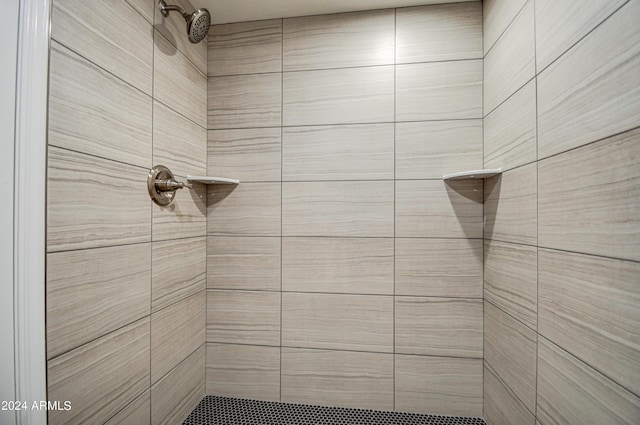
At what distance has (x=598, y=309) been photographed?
755mm

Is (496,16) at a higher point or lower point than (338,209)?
higher

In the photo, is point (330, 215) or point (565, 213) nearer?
point (565, 213)

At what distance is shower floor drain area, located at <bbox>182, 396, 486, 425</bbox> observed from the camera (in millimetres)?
1438

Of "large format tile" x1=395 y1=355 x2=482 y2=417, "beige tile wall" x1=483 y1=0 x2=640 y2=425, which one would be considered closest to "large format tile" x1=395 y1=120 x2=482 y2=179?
"beige tile wall" x1=483 y1=0 x2=640 y2=425

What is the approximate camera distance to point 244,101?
64.6 inches

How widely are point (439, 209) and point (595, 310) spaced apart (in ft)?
2.57

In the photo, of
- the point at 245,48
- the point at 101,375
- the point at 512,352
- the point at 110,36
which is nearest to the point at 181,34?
the point at 245,48

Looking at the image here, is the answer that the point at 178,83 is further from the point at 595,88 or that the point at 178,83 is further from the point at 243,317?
the point at 595,88

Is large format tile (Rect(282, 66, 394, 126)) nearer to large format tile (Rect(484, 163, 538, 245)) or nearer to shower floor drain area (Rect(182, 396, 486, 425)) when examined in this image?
large format tile (Rect(484, 163, 538, 245))

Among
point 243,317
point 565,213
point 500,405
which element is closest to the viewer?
point 565,213

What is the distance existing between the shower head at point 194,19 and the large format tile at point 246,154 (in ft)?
1.50

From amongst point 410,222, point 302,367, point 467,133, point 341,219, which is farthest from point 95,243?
point 467,133

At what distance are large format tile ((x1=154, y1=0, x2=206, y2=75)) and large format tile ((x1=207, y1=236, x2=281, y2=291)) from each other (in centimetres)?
88

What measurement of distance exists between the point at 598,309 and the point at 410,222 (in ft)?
2.67
